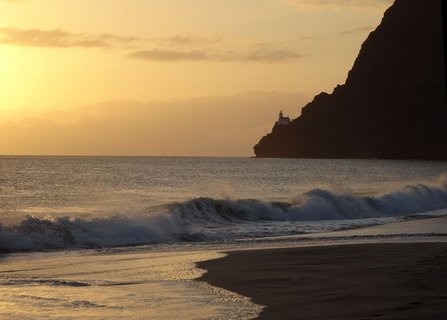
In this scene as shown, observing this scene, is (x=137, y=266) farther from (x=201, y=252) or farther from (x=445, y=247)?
(x=445, y=247)

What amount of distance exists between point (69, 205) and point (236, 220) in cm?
1498

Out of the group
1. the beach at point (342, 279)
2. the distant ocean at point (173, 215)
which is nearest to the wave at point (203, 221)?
the distant ocean at point (173, 215)

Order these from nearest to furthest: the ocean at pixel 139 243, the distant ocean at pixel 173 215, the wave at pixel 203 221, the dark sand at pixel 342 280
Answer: the dark sand at pixel 342 280 → the ocean at pixel 139 243 → the wave at pixel 203 221 → the distant ocean at pixel 173 215

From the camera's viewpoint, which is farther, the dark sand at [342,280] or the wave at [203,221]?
the wave at [203,221]

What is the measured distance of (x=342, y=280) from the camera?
Answer: 1378cm

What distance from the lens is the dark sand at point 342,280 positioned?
35.8 feet

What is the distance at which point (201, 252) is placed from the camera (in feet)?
68.3

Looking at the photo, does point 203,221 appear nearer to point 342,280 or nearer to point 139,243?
point 139,243

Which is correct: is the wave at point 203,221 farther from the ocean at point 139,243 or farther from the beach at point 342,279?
the beach at point 342,279

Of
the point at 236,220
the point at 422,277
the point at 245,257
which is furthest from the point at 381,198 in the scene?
the point at 422,277

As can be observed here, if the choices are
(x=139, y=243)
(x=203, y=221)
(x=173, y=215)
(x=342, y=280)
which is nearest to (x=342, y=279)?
(x=342, y=280)

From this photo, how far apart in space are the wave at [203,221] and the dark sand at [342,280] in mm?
6464

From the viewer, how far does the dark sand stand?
10.9 metres

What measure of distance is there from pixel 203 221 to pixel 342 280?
18.5 m
